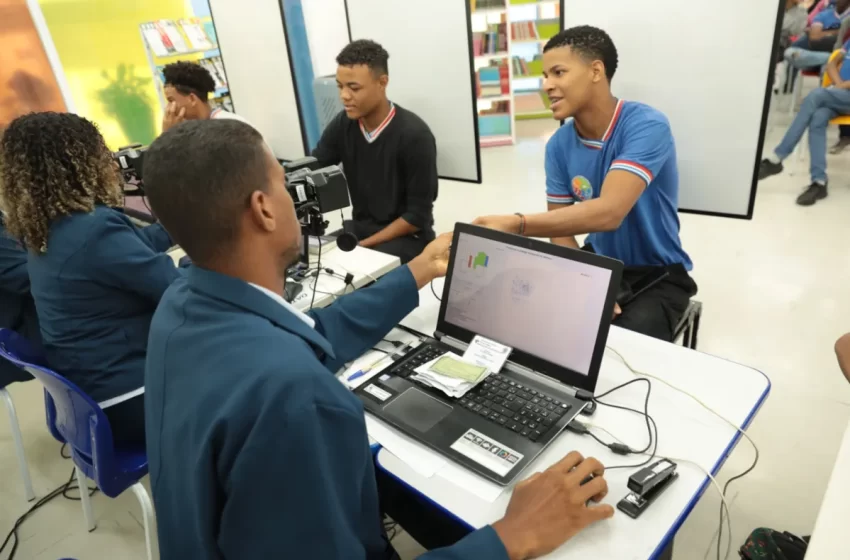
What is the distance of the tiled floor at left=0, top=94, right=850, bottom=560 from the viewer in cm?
186

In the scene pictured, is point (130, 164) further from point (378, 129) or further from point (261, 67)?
point (261, 67)

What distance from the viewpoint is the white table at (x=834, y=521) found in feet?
2.57

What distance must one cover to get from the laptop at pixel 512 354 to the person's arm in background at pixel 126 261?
2.48 feet

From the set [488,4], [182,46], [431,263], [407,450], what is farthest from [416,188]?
[488,4]

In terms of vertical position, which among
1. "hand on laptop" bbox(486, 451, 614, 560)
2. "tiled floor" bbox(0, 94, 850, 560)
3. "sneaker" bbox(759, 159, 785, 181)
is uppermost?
"hand on laptop" bbox(486, 451, 614, 560)

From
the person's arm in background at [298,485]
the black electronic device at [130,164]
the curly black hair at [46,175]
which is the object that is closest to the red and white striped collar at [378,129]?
the black electronic device at [130,164]

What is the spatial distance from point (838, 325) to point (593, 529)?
7.83 ft

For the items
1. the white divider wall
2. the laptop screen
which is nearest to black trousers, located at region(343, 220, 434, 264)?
the laptop screen

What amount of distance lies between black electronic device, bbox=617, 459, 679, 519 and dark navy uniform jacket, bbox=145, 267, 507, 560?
24cm

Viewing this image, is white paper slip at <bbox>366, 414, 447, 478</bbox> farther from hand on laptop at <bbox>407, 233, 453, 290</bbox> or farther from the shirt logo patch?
the shirt logo patch

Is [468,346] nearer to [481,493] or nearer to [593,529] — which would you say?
[481,493]

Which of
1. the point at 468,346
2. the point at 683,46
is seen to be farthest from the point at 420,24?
the point at 468,346

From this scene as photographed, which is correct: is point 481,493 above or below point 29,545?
above

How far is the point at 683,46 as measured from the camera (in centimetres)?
205
